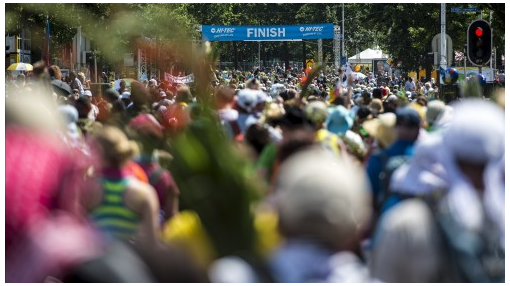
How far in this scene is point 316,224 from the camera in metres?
3.82

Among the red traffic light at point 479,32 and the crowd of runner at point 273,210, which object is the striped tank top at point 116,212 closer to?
the crowd of runner at point 273,210

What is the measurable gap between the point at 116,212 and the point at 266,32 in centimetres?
5997

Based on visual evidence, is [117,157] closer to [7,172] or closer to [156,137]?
[7,172]

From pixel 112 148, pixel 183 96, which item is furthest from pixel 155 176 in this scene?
pixel 183 96

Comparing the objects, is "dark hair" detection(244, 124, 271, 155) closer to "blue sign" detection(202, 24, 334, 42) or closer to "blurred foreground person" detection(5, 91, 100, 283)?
"blurred foreground person" detection(5, 91, 100, 283)

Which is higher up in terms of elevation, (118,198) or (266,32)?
(266,32)

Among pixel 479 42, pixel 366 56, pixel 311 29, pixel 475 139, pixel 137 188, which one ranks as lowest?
pixel 137 188

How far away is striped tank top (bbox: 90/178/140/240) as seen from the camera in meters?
6.09

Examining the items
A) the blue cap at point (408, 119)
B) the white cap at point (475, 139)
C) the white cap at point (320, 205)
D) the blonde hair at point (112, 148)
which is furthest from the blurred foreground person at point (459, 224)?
the blue cap at point (408, 119)

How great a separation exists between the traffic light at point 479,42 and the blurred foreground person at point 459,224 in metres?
15.0

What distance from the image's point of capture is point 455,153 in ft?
16.2

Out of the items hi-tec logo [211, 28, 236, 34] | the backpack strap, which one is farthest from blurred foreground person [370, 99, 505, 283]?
hi-tec logo [211, 28, 236, 34]

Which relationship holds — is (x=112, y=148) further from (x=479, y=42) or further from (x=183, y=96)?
(x=479, y=42)

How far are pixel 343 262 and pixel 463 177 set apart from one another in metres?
1.11
